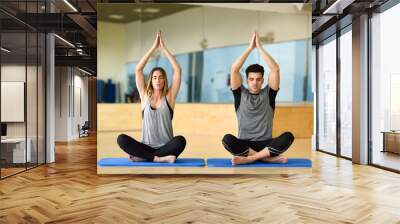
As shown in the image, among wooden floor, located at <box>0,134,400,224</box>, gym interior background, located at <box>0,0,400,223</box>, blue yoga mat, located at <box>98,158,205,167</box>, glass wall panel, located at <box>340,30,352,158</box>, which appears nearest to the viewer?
wooden floor, located at <box>0,134,400,224</box>

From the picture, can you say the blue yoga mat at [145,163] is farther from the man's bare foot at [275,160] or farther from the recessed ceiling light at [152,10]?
the recessed ceiling light at [152,10]

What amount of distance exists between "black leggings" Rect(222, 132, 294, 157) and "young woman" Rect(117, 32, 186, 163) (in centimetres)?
68

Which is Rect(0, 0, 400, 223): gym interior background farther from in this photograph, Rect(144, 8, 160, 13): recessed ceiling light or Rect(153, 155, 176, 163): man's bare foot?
Rect(153, 155, 176, 163): man's bare foot

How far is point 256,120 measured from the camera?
596 cm

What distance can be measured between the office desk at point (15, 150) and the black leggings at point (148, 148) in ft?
5.44

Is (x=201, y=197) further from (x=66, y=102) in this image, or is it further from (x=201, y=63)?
(x=66, y=102)

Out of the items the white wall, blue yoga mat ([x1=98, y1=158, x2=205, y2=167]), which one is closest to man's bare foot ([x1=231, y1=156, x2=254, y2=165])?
blue yoga mat ([x1=98, y1=158, x2=205, y2=167])

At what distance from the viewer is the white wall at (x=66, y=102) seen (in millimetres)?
14023

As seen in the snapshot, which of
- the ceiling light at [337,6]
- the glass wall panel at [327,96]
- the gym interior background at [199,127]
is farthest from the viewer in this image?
the glass wall panel at [327,96]

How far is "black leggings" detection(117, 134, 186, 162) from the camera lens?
5918 mm

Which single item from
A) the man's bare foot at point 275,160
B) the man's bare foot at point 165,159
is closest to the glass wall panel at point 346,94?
the man's bare foot at point 275,160

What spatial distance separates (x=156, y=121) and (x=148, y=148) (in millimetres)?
401

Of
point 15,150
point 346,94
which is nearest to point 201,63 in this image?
point 15,150

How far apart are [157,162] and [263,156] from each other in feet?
4.95
